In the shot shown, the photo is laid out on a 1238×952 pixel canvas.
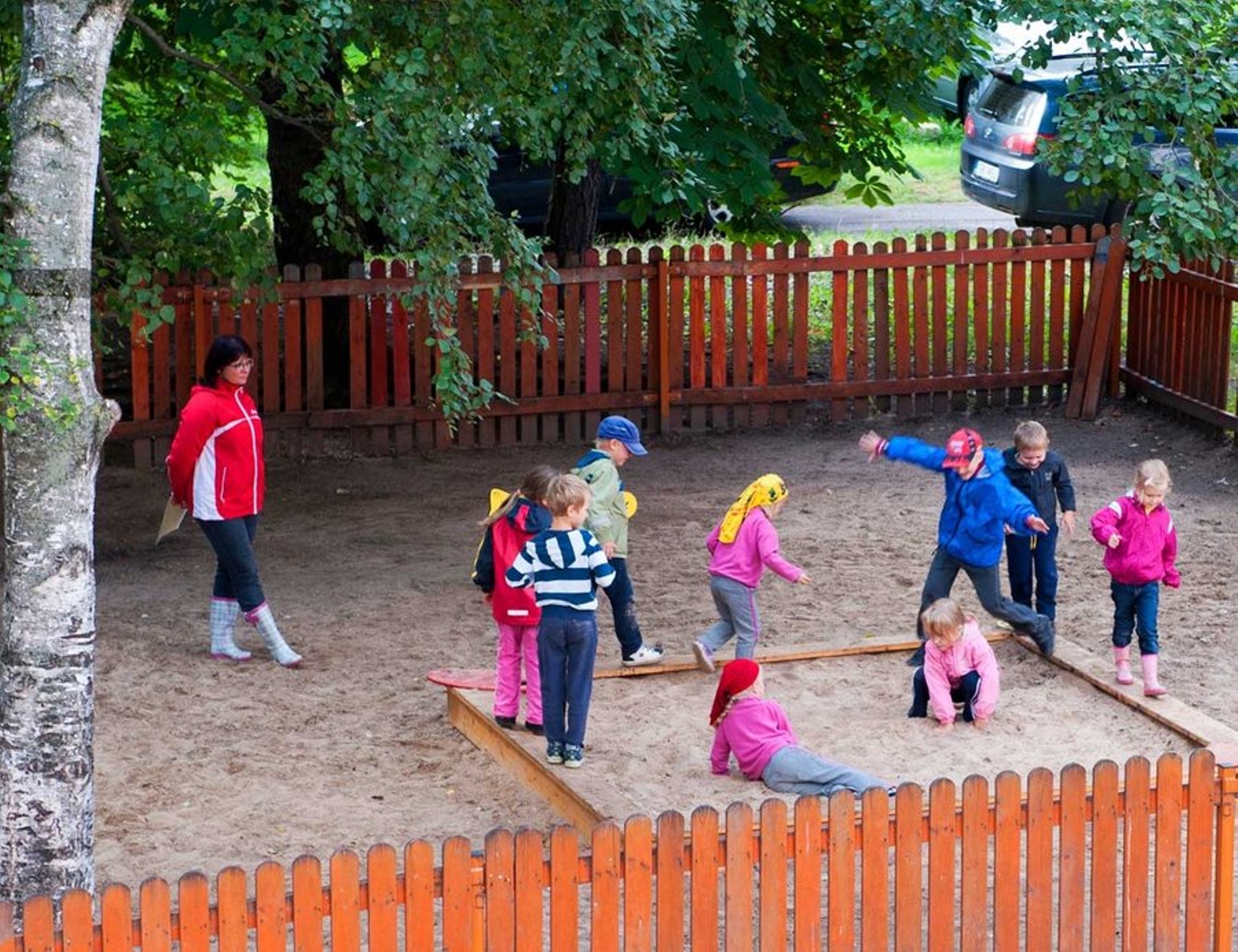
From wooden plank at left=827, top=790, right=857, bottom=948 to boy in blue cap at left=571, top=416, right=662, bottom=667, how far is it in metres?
2.78

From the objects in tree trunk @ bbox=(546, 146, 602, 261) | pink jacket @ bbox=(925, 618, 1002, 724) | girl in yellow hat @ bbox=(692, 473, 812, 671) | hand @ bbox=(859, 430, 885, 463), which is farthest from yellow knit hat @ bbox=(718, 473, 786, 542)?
tree trunk @ bbox=(546, 146, 602, 261)

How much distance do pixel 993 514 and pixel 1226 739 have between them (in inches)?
55.6

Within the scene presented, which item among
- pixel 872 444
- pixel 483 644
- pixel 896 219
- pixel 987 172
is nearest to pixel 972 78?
pixel 987 172

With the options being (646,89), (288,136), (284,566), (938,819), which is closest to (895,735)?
(938,819)

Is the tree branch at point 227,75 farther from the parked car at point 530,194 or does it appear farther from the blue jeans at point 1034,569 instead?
the parked car at point 530,194

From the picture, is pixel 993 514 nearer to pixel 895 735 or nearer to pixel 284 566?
pixel 895 735

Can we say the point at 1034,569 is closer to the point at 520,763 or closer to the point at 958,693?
the point at 958,693

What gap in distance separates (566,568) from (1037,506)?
2.77m

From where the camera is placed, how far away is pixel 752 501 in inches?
331

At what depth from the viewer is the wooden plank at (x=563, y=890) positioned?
5.45 meters

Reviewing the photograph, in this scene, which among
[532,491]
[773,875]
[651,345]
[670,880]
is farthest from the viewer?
[651,345]

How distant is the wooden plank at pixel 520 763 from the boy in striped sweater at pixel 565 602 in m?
0.13

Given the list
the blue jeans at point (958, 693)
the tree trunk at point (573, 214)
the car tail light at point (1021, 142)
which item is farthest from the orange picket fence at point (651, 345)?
the blue jeans at point (958, 693)

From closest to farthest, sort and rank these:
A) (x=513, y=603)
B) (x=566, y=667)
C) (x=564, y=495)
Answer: (x=564, y=495) < (x=566, y=667) < (x=513, y=603)
